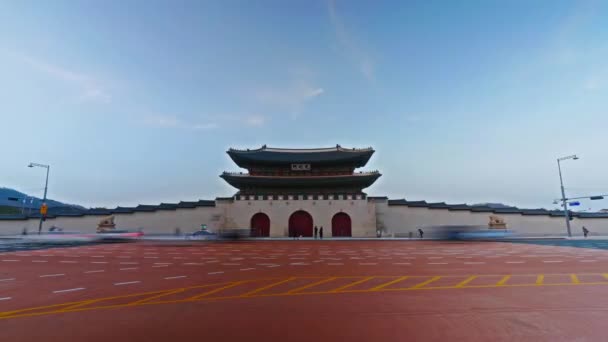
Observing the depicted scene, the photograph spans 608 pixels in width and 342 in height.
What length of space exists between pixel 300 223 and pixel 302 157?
8509 millimetres

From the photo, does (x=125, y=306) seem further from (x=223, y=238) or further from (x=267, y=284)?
(x=223, y=238)

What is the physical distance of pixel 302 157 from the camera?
35562 millimetres

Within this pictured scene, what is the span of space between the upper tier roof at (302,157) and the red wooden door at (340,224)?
22.6 feet

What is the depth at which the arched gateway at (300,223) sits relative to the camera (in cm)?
3164

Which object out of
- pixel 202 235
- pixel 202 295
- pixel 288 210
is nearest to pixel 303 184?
pixel 288 210

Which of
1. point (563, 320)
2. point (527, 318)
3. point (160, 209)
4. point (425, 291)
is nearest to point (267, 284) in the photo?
point (425, 291)

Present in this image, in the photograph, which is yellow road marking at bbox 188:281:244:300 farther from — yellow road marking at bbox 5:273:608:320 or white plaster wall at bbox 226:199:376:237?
white plaster wall at bbox 226:199:376:237

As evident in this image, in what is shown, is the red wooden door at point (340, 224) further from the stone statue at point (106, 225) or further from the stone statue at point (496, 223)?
the stone statue at point (106, 225)

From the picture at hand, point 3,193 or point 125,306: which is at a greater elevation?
point 3,193

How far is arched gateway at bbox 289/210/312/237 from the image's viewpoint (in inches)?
1246

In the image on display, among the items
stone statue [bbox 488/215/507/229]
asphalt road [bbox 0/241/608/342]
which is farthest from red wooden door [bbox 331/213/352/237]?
asphalt road [bbox 0/241/608/342]

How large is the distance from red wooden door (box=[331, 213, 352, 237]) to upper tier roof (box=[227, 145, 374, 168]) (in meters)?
6.87

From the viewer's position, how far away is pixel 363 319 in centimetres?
446

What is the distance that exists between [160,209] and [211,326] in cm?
3157
